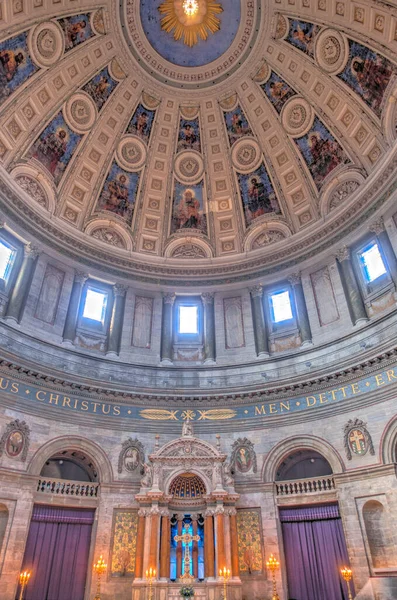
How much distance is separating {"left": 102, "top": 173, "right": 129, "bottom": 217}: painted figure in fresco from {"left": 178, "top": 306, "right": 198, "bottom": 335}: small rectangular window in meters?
7.69

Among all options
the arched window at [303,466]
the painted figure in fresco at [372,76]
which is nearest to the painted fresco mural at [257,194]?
the painted figure in fresco at [372,76]

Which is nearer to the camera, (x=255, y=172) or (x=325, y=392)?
(x=325, y=392)

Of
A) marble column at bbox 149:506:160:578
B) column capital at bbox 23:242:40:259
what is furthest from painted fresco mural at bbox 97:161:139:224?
marble column at bbox 149:506:160:578

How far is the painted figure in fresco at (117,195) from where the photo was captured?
2858cm

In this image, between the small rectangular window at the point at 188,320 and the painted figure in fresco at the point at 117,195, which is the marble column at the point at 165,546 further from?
the painted figure in fresco at the point at 117,195

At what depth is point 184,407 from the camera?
75.2 feet

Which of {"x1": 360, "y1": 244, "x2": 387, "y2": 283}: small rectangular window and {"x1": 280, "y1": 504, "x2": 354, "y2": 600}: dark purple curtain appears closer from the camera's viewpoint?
{"x1": 280, "y1": 504, "x2": 354, "y2": 600}: dark purple curtain

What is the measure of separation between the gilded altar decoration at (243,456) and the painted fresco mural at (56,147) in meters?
18.2

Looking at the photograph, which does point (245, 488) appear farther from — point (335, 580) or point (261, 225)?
point (261, 225)

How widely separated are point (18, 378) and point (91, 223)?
11364mm

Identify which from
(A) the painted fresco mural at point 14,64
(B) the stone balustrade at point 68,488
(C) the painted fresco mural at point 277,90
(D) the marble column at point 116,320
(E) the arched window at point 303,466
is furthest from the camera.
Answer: (C) the painted fresco mural at point 277,90

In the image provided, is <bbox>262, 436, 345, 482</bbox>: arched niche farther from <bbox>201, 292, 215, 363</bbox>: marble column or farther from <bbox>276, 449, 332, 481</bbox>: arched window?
<bbox>201, 292, 215, 363</bbox>: marble column

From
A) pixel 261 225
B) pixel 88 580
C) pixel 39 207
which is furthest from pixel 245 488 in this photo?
pixel 39 207

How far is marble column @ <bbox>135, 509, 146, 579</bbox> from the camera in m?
17.5
